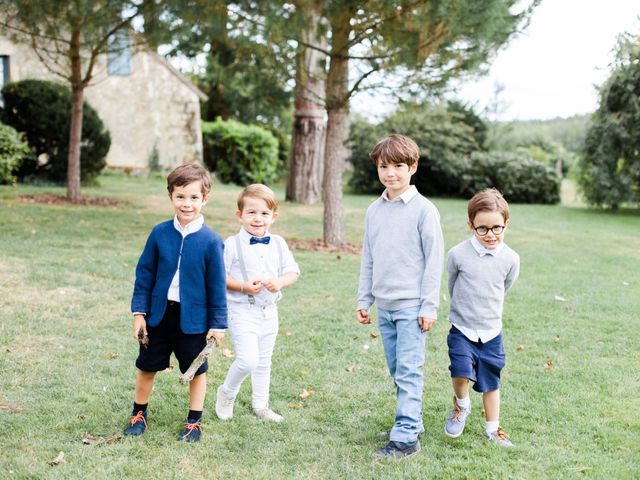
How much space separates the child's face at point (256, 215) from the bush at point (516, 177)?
1583 cm

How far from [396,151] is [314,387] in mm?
1653

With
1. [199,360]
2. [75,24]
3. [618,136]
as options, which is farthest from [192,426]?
[618,136]

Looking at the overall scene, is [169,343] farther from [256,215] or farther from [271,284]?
[256,215]

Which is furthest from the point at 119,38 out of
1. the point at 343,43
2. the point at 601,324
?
the point at 601,324

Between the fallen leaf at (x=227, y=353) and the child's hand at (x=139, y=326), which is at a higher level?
the child's hand at (x=139, y=326)

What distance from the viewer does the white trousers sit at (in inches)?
138

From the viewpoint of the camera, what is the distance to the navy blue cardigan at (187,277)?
3266 mm

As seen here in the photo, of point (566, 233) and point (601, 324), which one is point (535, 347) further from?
point (566, 233)

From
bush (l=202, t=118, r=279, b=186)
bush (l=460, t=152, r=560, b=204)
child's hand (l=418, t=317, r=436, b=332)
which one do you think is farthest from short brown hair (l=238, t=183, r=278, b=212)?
bush (l=202, t=118, r=279, b=186)

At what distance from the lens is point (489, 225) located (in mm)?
3316

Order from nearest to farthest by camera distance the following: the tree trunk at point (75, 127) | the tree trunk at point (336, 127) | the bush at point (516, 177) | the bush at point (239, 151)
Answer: the tree trunk at point (336, 127), the tree trunk at point (75, 127), the bush at point (516, 177), the bush at point (239, 151)

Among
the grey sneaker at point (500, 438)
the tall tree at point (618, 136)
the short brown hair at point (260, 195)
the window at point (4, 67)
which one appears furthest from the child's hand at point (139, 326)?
the window at point (4, 67)

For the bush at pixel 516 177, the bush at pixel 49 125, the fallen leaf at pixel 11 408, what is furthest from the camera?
the bush at pixel 516 177

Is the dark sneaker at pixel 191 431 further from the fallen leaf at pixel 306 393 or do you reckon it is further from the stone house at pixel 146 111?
the stone house at pixel 146 111
